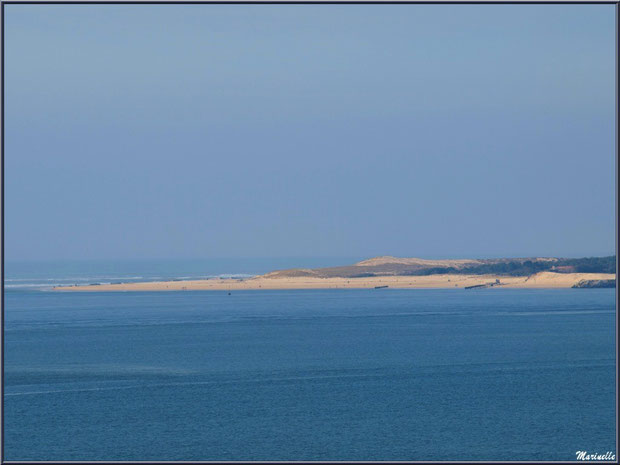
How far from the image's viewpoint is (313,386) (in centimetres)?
4131

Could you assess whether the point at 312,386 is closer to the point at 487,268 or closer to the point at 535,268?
the point at 535,268

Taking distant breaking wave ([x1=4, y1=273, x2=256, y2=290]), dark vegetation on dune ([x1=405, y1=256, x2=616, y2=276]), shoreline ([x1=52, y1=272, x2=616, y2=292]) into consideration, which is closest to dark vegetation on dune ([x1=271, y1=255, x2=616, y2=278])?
dark vegetation on dune ([x1=405, y1=256, x2=616, y2=276])

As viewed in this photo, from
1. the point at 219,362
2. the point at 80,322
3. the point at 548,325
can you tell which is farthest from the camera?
the point at 80,322

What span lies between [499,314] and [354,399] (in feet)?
138

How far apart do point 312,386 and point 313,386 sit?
44mm

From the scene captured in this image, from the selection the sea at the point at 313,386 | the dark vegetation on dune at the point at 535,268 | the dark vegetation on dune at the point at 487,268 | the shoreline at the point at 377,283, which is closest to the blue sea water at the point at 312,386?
the sea at the point at 313,386

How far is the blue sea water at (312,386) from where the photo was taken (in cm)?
3064

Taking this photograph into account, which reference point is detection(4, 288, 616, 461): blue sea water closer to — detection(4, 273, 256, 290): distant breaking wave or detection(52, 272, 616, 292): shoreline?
detection(52, 272, 616, 292): shoreline

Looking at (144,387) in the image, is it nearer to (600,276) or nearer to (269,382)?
(269,382)

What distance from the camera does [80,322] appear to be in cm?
7500

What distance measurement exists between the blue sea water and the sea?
0.38 feet

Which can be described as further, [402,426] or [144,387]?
[144,387]

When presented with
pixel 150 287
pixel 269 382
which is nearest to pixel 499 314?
pixel 269 382

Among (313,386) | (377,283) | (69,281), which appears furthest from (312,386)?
(69,281)
